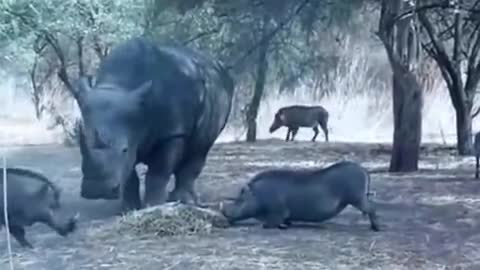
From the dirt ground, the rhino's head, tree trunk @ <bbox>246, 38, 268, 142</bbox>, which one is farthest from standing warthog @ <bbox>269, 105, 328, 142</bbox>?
the rhino's head

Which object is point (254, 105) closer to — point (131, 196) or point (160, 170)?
point (131, 196)

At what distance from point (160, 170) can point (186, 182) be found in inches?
33.6

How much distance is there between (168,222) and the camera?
804 cm

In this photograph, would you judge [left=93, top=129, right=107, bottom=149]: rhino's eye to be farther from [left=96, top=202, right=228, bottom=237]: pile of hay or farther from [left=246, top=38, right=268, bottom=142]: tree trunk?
[left=246, top=38, right=268, bottom=142]: tree trunk

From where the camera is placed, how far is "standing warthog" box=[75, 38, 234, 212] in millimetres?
8164

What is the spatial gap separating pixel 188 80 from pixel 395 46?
4.98 meters

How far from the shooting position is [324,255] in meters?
7.09

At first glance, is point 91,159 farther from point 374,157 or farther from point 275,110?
point 275,110

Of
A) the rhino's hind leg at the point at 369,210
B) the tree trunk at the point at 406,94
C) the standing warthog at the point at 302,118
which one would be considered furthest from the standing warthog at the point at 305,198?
the standing warthog at the point at 302,118

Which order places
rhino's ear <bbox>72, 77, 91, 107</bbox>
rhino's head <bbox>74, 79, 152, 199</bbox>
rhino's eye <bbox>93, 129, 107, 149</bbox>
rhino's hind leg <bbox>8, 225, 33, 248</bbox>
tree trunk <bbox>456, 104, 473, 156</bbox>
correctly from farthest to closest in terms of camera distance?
1. tree trunk <bbox>456, 104, 473, 156</bbox>
2. rhino's ear <bbox>72, 77, 91, 107</bbox>
3. rhino's eye <bbox>93, 129, 107, 149</bbox>
4. rhino's head <bbox>74, 79, 152, 199</bbox>
5. rhino's hind leg <bbox>8, 225, 33, 248</bbox>

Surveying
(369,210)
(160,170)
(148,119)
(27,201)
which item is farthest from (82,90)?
(369,210)

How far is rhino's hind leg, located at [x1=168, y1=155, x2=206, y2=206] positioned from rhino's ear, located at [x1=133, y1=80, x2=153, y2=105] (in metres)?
1.24

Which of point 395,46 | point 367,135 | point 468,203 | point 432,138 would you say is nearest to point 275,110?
point 367,135

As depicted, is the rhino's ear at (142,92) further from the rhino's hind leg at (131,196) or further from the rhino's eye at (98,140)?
the rhino's hind leg at (131,196)
